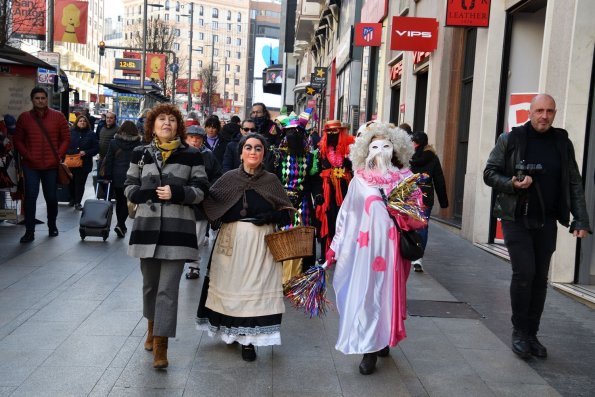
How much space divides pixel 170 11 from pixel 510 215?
14759 cm

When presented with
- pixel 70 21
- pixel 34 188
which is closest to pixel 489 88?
pixel 34 188

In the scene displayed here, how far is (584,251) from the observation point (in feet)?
26.2

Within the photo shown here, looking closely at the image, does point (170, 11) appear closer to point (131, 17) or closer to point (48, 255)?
point (131, 17)

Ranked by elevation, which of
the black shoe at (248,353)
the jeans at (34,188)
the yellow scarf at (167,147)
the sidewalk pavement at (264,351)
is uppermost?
the yellow scarf at (167,147)

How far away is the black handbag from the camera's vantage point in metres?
5.01

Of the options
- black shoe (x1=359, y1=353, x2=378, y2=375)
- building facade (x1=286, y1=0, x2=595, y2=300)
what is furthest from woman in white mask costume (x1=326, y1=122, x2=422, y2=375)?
building facade (x1=286, y1=0, x2=595, y2=300)

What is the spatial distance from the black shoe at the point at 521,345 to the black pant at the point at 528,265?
0.16 ft

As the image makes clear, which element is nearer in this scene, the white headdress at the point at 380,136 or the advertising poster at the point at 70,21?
the white headdress at the point at 380,136

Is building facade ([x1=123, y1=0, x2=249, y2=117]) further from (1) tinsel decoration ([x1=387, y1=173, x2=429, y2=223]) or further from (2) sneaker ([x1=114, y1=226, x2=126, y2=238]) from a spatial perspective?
(1) tinsel decoration ([x1=387, y1=173, x2=429, y2=223])

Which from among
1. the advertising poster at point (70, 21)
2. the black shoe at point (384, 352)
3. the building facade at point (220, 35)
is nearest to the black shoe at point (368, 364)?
the black shoe at point (384, 352)

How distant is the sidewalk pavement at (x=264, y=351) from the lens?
4.70m

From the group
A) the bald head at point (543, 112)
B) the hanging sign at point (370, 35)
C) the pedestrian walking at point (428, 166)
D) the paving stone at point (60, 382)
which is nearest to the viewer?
the paving stone at point (60, 382)

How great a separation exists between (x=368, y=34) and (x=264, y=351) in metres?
17.1

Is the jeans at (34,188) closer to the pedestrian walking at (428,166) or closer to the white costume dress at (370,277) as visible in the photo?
the pedestrian walking at (428,166)
